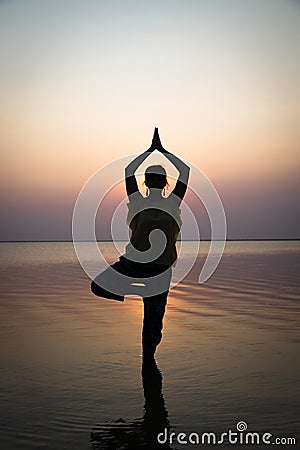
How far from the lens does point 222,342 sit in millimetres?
11992

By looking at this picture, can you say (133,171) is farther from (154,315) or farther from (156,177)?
(154,315)

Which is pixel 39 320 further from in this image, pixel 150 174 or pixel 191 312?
pixel 150 174

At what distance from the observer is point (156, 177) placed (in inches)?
302

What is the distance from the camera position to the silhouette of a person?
7.47 metres

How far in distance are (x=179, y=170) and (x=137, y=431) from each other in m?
3.40

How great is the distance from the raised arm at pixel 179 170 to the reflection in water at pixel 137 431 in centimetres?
275

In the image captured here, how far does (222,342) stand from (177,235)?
5003 millimetres

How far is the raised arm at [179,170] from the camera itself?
7738 millimetres

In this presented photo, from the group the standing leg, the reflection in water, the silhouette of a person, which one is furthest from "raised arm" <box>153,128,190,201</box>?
the reflection in water

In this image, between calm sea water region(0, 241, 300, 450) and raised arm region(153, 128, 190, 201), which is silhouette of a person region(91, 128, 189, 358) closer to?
raised arm region(153, 128, 190, 201)

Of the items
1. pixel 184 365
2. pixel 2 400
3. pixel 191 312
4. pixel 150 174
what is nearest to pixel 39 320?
pixel 191 312

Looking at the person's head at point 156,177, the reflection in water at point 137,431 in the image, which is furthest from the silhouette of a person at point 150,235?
the reflection in water at point 137,431

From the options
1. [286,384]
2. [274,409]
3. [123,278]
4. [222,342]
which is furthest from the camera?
[222,342]

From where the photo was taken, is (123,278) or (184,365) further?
(184,365)
